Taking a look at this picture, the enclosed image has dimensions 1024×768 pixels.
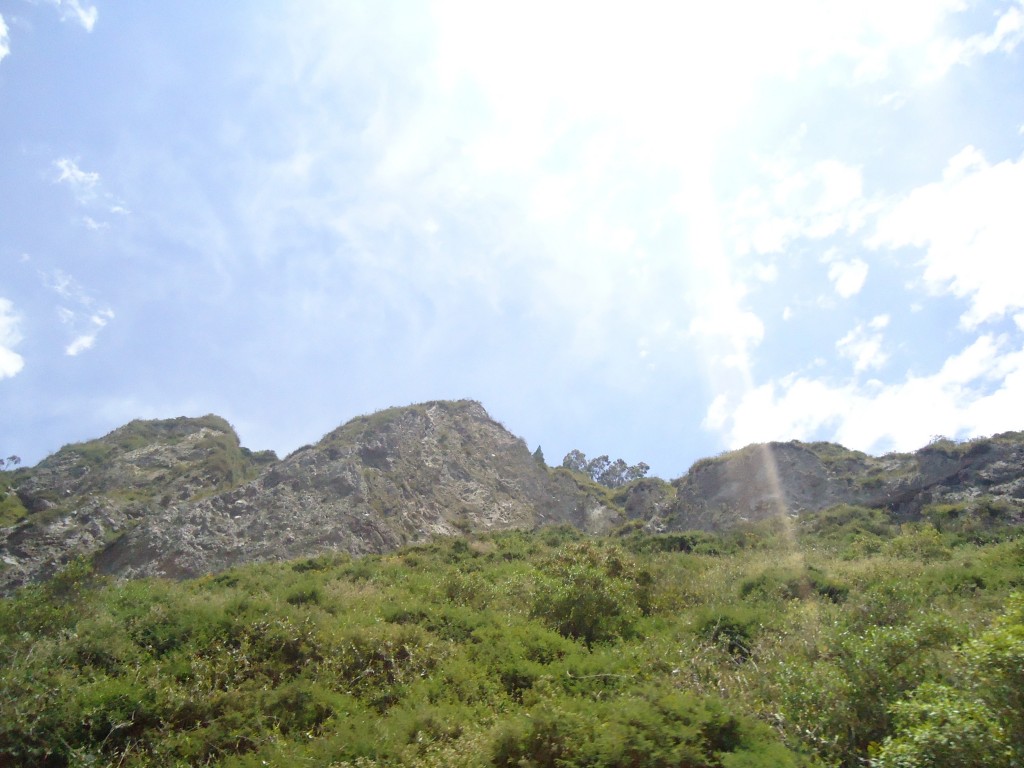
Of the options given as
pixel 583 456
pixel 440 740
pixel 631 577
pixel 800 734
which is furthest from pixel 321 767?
pixel 583 456

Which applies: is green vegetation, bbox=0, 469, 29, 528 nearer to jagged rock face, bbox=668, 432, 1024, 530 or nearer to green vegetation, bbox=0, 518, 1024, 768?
Answer: green vegetation, bbox=0, 518, 1024, 768

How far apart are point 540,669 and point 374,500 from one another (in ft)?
101

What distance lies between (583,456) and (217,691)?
81.4 metres

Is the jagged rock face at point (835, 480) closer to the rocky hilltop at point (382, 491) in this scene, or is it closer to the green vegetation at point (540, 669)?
the rocky hilltop at point (382, 491)

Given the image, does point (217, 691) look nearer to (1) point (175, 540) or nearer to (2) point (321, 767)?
(2) point (321, 767)

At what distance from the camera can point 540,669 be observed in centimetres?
1288

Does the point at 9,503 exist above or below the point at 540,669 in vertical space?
above

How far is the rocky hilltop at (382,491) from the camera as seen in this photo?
35.5 m

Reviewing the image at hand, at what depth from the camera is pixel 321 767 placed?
914 centimetres

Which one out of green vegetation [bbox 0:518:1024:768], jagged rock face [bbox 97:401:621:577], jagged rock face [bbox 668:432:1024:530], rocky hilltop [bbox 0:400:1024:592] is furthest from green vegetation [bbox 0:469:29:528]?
jagged rock face [bbox 668:432:1024:530]

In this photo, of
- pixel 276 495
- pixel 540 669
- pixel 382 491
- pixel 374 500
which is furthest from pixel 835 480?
pixel 276 495

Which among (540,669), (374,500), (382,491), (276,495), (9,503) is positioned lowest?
(540,669)

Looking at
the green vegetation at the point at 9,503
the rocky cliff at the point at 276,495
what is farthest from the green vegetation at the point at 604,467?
the green vegetation at the point at 9,503

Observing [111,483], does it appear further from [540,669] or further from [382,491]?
[540,669]
